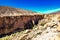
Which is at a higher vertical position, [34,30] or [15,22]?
[15,22]

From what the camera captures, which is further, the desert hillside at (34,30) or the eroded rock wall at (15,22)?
the eroded rock wall at (15,22)

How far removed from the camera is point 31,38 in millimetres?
12234

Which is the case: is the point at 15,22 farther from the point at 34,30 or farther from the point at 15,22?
the point at 34,30

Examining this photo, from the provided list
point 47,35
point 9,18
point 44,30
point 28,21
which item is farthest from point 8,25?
point 47,35

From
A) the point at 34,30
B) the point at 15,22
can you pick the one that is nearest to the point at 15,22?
the point at 15,22

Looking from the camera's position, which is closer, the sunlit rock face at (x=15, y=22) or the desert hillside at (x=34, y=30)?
the desert hillside at (x=34, y=30)

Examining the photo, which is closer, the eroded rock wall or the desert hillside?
the desert hillside

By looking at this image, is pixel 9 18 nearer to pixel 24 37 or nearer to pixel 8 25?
pixel 8 25

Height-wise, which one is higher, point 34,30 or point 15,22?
point 15,22

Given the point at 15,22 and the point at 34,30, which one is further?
the point at 15,22

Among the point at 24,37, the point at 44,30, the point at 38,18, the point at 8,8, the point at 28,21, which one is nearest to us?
the point at 24,37

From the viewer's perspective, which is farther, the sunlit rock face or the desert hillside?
the sunlit rock face

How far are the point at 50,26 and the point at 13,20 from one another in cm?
595

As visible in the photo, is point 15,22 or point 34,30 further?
point 15,22
